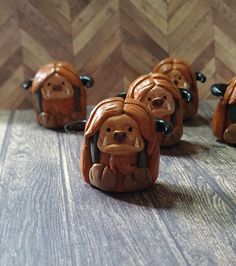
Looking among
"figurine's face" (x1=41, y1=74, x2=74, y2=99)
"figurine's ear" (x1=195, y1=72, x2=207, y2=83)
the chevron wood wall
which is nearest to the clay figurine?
"figurine's face" (x1=41, y1=74, x2=74, y2=99)

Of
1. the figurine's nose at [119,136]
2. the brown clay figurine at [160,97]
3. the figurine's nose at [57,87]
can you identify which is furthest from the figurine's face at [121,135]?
the figurine's nose at [57,87]

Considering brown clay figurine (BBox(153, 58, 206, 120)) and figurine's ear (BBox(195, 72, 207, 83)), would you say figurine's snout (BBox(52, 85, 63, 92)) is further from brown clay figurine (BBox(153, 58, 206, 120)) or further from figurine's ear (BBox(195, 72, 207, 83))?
figurine's ear (BBox(195, 72, 207, 83))

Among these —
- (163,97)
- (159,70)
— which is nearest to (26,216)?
(163,97)

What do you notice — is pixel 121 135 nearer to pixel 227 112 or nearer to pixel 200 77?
pixel 227 112

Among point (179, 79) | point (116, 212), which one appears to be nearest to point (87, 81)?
point (179, 79)

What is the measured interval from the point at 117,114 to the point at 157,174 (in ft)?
0.55

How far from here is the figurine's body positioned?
1095mm

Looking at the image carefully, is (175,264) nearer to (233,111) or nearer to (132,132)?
(132,132)

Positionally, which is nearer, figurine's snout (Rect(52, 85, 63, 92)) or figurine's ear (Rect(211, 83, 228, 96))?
figurine's ear (Rect(211, 83, 228, 96))

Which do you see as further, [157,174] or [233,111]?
[233,111]

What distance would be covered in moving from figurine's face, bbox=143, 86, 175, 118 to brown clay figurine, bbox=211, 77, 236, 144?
14 cm

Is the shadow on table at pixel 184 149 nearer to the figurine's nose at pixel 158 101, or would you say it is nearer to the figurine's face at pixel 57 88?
the figurine's nose at pixel 158 101

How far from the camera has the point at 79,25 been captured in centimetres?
192

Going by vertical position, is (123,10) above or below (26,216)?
above
